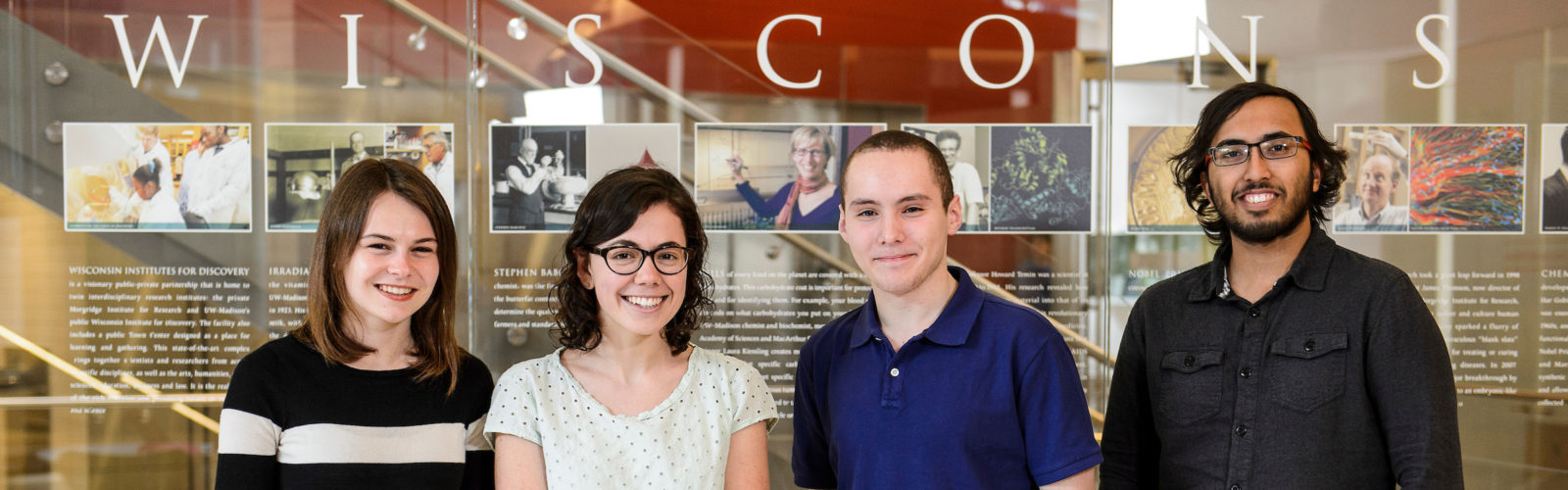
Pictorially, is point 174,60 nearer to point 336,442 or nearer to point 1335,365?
point 336,442

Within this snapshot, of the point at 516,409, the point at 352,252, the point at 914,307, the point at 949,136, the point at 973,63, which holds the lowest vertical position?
the point at 516,409

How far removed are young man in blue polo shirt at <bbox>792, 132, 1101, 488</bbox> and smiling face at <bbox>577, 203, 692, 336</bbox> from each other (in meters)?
0.37

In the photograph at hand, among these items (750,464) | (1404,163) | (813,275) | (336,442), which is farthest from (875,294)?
(1404,163)

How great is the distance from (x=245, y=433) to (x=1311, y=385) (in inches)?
86.3

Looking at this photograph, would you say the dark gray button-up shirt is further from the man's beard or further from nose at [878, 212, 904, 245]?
nose at [878, 212, 904, 245]

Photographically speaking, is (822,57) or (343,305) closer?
(343,305)

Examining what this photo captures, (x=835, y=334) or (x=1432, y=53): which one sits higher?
(x=1432, y=53)

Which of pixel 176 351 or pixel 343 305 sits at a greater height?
pixel 343 305

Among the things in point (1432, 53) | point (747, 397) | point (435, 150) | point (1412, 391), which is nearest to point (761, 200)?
point (435, 150)

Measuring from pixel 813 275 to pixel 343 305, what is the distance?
182 centimetres

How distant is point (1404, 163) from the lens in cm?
363

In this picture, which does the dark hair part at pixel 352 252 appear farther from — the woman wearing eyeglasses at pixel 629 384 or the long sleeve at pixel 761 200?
the long sleeve at pixel 761 200

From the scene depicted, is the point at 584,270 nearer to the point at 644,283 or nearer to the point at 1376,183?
the point at 644,283

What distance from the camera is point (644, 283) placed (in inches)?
81.1
